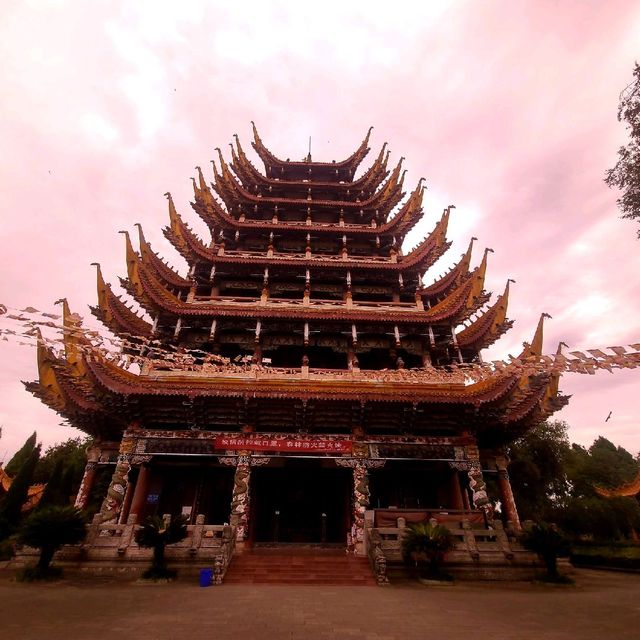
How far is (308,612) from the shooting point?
20.9 ft

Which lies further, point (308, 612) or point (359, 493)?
point (359, 493)

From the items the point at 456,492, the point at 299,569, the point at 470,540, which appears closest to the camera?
the point at 299,569

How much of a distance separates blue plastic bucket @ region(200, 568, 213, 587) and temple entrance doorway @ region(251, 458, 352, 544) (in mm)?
4745

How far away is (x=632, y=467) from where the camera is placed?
50.1m

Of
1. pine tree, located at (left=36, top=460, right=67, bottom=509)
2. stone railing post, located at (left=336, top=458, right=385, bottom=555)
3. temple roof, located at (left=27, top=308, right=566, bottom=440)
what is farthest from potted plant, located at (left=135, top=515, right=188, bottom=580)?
pine tree, located at (left=36, top=460, right=67, bottom=509)

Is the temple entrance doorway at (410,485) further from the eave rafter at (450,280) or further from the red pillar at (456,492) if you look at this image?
the eave rafter at (450,280)

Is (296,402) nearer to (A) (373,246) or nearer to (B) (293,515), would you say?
(B) (293,515)

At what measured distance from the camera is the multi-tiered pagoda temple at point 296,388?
11.9m

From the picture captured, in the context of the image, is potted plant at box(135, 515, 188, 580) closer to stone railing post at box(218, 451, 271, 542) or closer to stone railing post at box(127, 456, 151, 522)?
stone railing post at box(218, 451, 271, 542)

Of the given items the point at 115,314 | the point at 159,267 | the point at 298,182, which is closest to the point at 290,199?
the point at 298,182

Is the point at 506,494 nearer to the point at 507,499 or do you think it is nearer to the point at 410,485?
the point at 507,499

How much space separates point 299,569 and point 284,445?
333cm

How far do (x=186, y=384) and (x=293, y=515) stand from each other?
5.94m

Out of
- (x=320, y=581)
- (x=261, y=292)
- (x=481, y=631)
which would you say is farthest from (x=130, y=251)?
(x=481, y=631)
